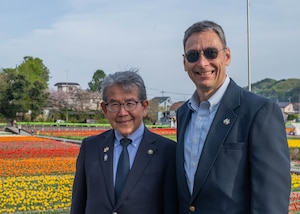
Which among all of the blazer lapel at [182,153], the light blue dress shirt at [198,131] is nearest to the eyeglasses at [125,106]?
the blazer lapel at [182,153]

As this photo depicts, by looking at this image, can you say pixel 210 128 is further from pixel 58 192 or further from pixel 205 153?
pixel 58 192

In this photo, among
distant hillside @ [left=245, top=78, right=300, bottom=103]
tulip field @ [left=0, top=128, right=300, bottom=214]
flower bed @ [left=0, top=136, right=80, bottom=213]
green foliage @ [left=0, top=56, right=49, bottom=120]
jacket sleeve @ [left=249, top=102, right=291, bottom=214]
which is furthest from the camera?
distant hillside @ [left=245, top=78, right=300, bottom=103]

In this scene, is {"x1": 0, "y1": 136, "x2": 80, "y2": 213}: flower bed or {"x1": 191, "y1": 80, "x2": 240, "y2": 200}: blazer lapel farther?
{"x1": 0, "y1": 136, "x2": 80, "y2": 213}: flower bed

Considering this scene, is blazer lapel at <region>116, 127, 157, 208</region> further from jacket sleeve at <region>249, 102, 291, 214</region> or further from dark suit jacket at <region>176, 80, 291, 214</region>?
jacket sleeve at <region>249, 102, 291, 214</region>

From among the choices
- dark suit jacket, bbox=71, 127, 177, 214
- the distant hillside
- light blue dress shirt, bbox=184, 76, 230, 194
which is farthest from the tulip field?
the distant hillside

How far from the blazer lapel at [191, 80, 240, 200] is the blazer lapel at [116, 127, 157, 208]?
19.6 inches

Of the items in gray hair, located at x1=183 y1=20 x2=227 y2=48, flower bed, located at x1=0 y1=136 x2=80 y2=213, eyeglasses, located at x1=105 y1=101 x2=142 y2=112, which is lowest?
flower bed, located at x1=0 y1=136 x2=80 y2=213

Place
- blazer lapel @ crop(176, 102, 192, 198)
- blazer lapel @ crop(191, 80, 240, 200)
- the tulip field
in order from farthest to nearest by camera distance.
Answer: the tulip field, blazer lapel @ crop(176, 102, 192, 198), blazer lapel @ crop(191, 80, 240, 200)

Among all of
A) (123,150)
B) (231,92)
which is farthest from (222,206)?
(123,150)

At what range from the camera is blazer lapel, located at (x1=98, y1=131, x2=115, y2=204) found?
112 inches

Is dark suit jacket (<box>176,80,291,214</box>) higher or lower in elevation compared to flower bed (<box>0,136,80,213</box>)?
higher

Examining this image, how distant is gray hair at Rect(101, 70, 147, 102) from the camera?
2896mm

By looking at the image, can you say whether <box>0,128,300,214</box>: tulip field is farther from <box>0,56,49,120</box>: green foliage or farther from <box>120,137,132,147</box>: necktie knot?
<box>0,56,49,120</box>: green foliage

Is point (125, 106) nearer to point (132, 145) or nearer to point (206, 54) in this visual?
point (132, 145)
